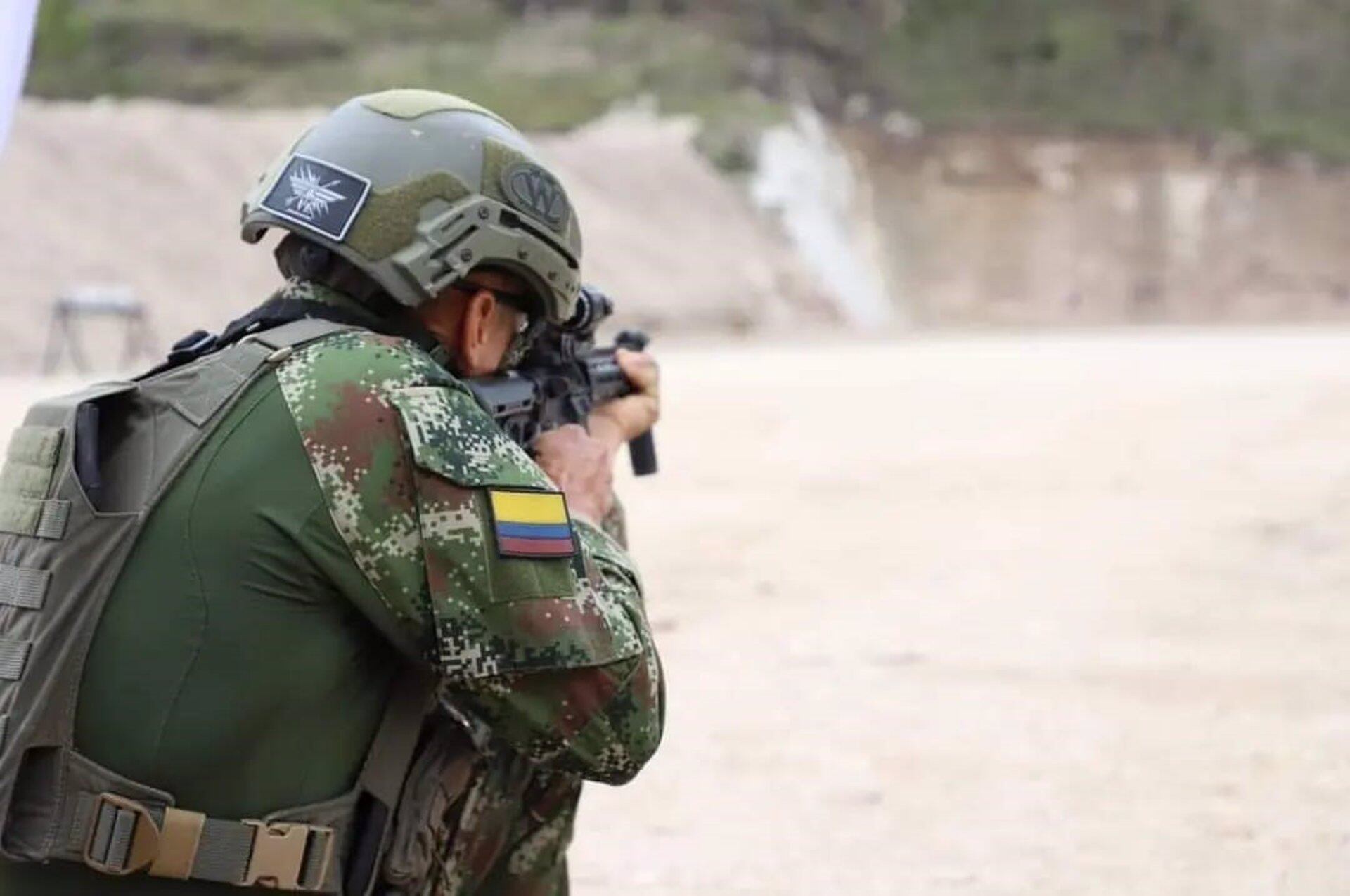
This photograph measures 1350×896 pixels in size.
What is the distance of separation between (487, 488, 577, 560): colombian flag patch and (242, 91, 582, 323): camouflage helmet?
295 mm

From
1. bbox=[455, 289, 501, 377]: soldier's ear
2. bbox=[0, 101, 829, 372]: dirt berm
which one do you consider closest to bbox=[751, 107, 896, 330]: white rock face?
bbox=[0, 101, 829, 372]: dirt berm

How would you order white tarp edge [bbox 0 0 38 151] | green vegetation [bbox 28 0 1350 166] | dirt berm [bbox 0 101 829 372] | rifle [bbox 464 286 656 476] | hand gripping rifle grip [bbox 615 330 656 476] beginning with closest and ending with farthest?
rifle [bbox 464 286 656 476]
white tarp edge [bbox 0 0 38 151]
hand gripping rifle grip [bbox 615 330 656 476]
dirt berm [bbox 0 101 829 372]
green vegetation [bbox 28 0 1350 166]

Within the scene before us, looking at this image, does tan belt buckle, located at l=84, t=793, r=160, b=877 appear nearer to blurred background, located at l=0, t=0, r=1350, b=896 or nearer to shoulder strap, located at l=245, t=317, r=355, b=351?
shoulder strap, located at l=245, t=317, r=355, b=351

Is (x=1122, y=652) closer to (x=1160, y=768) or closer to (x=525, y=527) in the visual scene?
(x=1160, y=768)

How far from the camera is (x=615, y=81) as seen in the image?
140ft

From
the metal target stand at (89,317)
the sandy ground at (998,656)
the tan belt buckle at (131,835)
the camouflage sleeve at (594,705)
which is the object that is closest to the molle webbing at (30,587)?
the tan belt buckle at (131,835)

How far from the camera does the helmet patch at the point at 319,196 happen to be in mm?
2279

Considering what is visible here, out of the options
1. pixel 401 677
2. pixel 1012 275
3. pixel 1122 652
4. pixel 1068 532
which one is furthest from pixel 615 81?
pixel 401 677

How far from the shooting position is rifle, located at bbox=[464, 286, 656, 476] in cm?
266

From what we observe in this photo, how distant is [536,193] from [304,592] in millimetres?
592

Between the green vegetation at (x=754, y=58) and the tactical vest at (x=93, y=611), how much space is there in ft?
123

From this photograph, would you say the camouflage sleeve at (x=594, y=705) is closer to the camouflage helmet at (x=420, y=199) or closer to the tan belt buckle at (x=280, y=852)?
the tan belt buckle at (x=280, y=852)

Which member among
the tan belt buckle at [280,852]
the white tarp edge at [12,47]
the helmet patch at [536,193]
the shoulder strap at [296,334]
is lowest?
the tan belt buckle at [280,852]

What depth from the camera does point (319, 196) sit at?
2.30 meters
